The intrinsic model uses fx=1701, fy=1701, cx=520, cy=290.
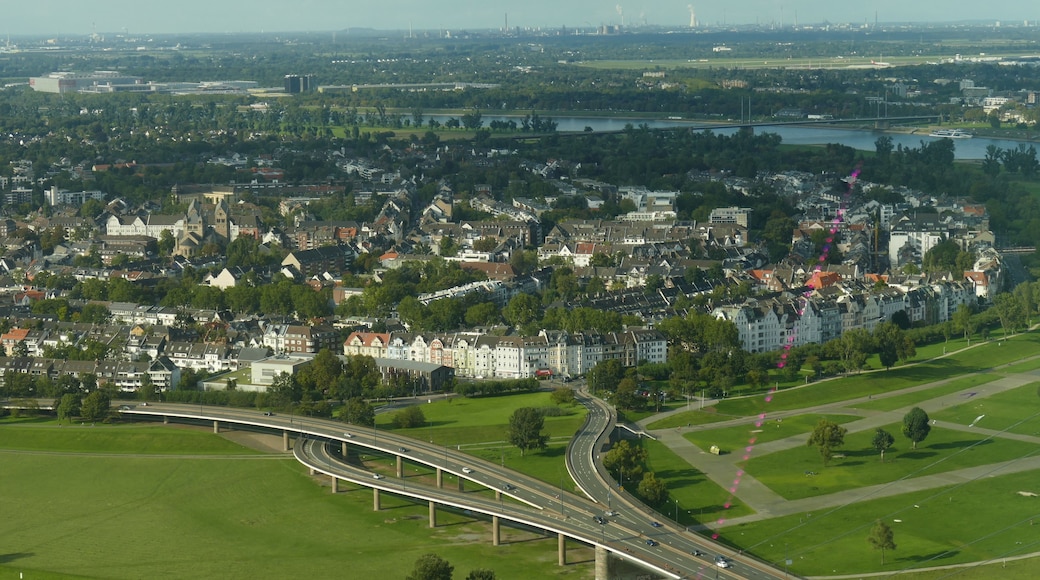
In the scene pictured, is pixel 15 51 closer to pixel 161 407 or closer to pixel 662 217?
pixel 662 217

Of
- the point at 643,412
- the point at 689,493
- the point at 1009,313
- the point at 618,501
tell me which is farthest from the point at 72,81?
the point at 618,501

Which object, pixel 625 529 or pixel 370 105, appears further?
pixel 370 105

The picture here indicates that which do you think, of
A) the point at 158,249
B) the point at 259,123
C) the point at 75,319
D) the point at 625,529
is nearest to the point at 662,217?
the point at 158,249

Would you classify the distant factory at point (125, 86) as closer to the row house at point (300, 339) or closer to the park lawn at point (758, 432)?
the row house at point (300, 339)

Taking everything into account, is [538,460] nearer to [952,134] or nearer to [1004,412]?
[1004,412]

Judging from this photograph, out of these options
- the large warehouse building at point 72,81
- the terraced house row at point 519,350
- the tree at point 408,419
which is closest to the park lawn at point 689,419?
the terraced house row at point 519,350

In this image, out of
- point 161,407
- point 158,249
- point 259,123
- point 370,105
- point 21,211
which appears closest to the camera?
point 161,407

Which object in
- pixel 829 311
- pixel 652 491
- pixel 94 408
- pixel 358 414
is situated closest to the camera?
pixel 652 491
